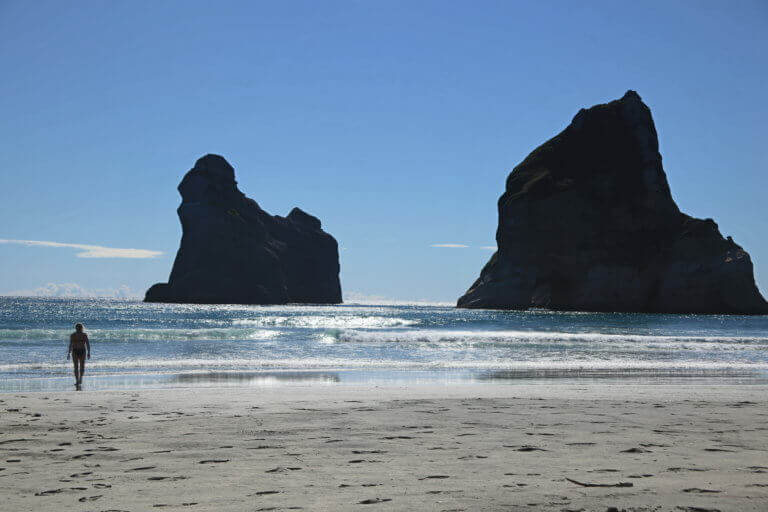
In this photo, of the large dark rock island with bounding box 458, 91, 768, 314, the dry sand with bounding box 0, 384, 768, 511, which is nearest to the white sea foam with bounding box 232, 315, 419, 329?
the dry sand with bounding box 0, 384, 768, 511

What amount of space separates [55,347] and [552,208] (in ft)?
371

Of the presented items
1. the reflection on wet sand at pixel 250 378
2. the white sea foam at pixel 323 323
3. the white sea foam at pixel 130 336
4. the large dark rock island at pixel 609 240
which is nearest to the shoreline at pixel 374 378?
→ the reflection on wet sand at pixel 250 378

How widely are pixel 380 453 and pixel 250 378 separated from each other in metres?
12.5

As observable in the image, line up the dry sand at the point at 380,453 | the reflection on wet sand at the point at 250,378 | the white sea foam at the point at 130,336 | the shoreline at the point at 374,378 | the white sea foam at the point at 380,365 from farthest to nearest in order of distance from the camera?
the white sea foam at the point at 130,336, the white sea foam at the point at 380,365, the reflection on wet sand at the point at 250,378, the shoreline at the point at 374,378, the dry sand at the point at 380,453

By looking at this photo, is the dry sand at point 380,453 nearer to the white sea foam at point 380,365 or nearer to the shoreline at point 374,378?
the shoreline at point 374,378

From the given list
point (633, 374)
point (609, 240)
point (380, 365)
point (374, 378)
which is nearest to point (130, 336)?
point (380, 365)

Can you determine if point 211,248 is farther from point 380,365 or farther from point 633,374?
point 633,374

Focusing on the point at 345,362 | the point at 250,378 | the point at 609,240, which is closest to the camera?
the point at 250,378

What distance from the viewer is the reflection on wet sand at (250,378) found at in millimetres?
18517

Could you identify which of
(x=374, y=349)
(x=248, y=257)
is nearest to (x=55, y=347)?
(x=374, y=349)

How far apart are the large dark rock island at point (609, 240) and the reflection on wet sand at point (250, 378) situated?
110 m

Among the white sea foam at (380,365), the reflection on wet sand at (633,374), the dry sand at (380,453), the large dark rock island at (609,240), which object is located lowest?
the white sea foam at (380,365)

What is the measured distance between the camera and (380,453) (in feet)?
26.2

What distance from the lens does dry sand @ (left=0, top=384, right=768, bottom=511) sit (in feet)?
19.4
